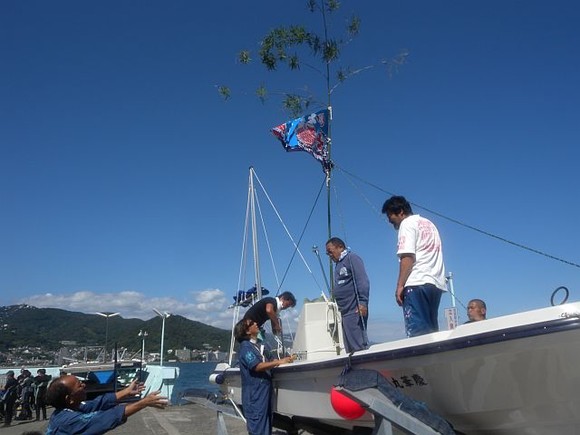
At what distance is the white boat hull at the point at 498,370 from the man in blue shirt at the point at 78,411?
158 cm

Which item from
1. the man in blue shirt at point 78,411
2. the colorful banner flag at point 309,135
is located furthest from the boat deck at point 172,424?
the man in blue shirt at point 78,411

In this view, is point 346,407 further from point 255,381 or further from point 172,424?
point 172,424

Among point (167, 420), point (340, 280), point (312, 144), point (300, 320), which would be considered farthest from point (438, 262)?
point (167, 420)

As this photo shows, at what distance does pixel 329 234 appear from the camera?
7.35 metres

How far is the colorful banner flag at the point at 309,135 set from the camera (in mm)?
8305

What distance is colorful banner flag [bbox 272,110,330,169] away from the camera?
8.30 m

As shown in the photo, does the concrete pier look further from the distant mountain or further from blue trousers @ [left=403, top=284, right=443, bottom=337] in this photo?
the distant mountain

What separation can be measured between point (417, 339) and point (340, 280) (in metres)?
1.68

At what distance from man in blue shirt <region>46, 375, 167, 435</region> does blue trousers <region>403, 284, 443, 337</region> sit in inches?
75.7

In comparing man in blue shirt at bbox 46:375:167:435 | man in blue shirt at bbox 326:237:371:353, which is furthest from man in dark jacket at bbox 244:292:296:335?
man in blue shirt at bbox 46:375:167:435

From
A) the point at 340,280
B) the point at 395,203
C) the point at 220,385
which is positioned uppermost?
the point at 395,203

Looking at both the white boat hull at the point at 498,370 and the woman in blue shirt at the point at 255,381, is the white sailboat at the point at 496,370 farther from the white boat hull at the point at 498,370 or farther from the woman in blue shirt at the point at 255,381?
the woman in blue shirt at the point at 255,381

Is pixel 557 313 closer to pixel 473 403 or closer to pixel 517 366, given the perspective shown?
pixel 517 366

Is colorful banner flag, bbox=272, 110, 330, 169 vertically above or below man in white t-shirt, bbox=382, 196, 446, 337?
above
